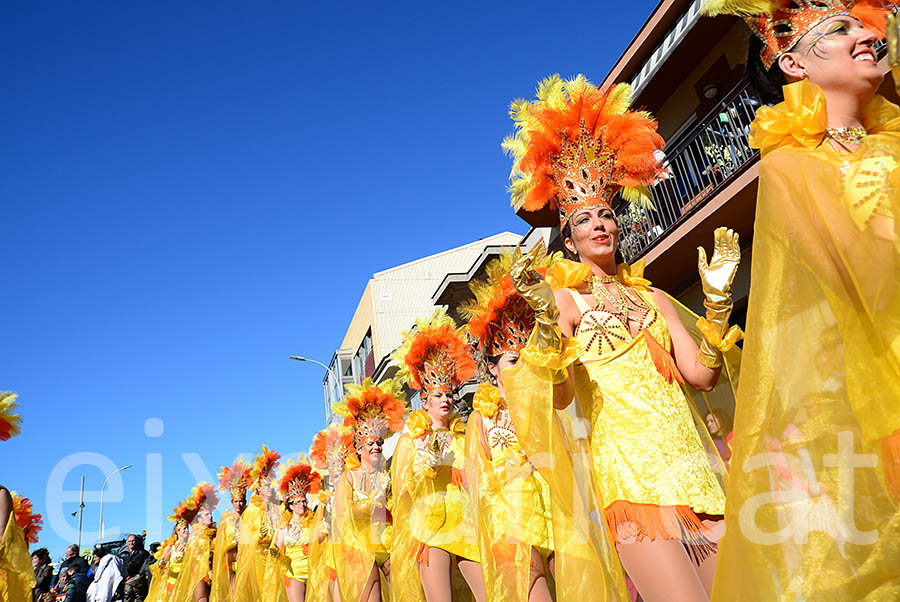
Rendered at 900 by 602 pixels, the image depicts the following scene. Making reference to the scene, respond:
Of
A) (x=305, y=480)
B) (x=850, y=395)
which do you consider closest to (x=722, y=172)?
(x=305, y=480)

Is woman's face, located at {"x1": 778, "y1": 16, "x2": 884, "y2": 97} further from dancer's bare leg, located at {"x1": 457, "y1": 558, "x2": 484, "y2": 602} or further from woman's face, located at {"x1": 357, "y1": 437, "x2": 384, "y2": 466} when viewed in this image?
woman's face, located at {"x1": 357, "y1": 437, "x2": 384, "y2": 466}

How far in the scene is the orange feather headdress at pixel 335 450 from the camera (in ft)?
27.0

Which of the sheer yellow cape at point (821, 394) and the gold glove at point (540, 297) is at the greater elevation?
the gold glove at point (540, 297)

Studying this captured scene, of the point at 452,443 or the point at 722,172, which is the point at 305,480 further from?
the point at 722,172

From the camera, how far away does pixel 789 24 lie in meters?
2.07

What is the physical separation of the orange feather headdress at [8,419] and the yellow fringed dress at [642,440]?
5361mm

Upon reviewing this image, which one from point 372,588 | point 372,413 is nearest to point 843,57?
point 372,588

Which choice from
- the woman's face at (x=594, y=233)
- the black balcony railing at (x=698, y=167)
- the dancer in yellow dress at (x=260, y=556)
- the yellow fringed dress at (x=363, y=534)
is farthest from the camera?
the black balcony railing at (x=698, y=167)

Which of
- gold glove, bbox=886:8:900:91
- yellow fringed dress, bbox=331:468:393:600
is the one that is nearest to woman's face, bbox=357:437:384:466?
yellow fringed dress, bbox=331:468:393:600

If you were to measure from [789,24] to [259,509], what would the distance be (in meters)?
9.94

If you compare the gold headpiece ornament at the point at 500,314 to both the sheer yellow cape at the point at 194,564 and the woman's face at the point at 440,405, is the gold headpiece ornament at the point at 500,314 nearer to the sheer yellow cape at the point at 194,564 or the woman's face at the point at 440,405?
the woman's face at the point at 440,405

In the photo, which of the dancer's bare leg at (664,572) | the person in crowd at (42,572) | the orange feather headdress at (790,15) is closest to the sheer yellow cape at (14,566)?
the dancer's bare leg at (664,572)

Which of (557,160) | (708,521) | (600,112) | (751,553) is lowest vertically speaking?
(751,553)

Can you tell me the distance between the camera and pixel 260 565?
10.3 metres
